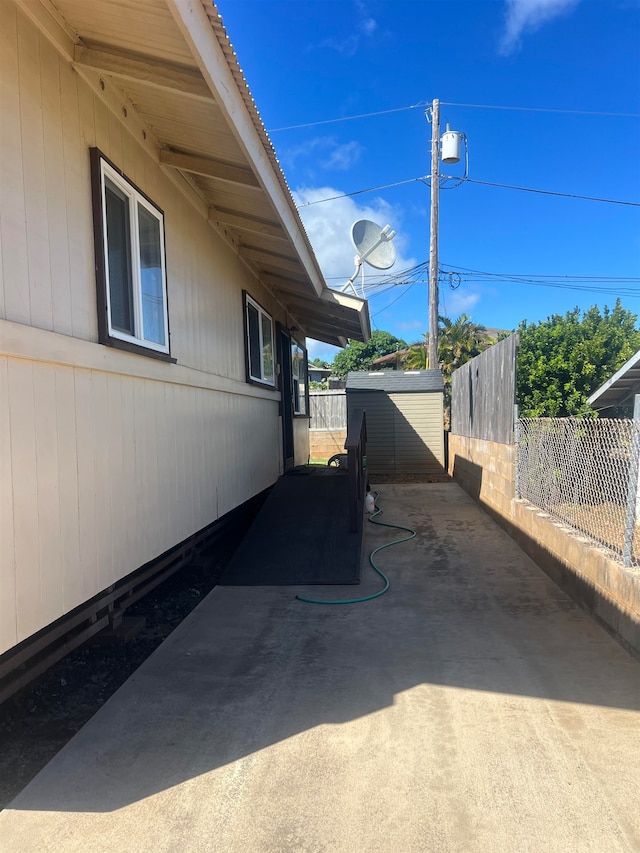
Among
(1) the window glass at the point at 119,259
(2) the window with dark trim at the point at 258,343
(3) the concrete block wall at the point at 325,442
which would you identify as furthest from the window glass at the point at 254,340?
(3) the concrete block wall at the point at 325,442

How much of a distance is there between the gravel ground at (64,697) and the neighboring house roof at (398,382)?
9867 mm

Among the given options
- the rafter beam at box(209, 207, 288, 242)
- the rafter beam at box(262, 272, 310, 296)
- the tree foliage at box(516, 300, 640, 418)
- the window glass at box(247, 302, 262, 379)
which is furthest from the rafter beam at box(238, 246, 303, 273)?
the tree foliage at box(516, 300, 640, 418)

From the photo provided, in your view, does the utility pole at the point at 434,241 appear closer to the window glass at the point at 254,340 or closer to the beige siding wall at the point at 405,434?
the beige siding wall at the point at 405,434

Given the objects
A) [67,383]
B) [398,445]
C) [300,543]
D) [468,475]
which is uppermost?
[67,383]

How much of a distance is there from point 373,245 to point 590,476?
793 cm

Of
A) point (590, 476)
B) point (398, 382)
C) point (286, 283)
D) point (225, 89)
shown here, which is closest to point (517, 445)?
point (590, 476)

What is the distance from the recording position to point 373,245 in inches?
445

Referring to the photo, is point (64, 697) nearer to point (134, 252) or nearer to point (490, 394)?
point (134, 252)

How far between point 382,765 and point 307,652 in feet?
3.97

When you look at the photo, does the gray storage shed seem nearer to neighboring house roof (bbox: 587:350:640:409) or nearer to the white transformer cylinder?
neighboring house roof (bbox: 587:350:640:409)

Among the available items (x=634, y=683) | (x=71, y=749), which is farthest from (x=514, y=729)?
(x=71, y=749)

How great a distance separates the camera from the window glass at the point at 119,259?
3.47 metres

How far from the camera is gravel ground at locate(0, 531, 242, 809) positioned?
2502 millimetres

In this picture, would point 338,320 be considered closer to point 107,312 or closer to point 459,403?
point 459,403
